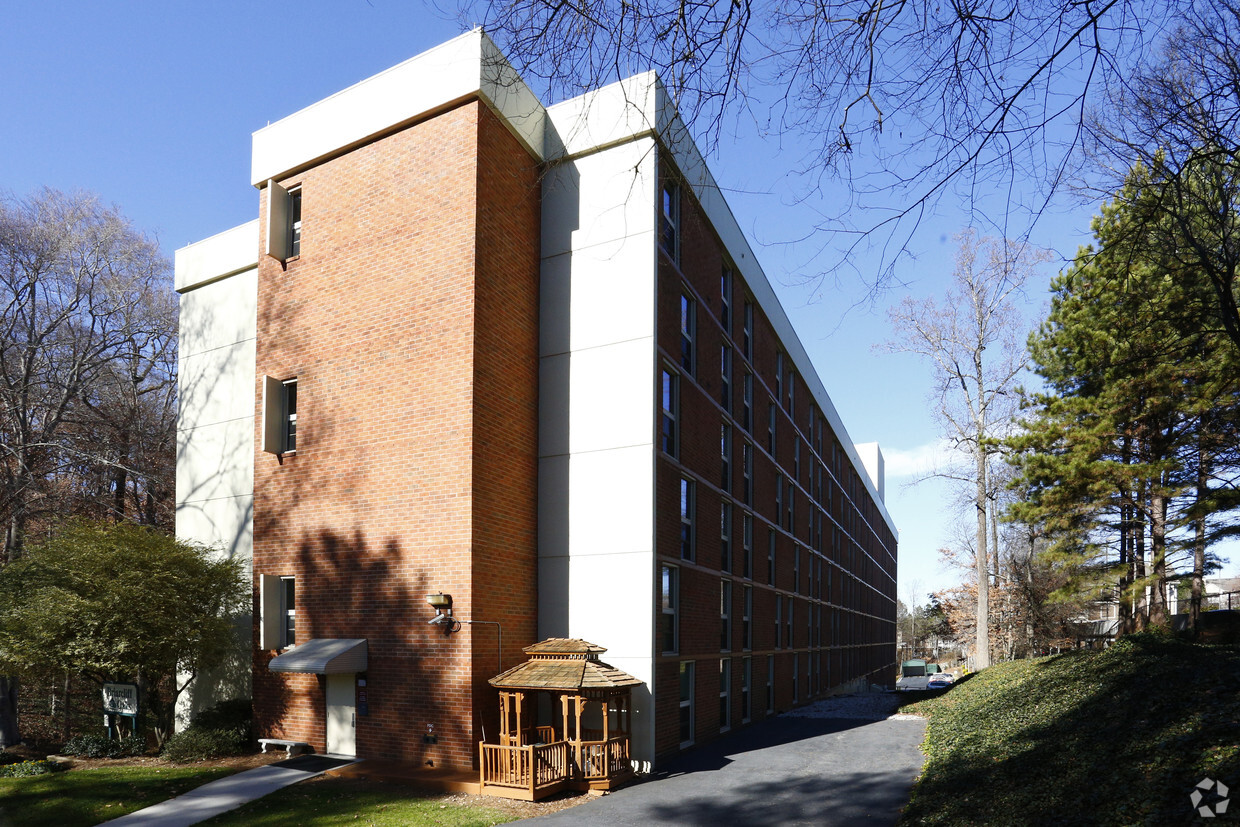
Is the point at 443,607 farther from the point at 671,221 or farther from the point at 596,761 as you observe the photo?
the point at 671,221

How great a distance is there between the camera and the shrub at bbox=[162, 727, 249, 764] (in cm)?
1612

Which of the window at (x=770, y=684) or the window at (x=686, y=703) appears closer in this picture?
the window at (x=686, y=703)

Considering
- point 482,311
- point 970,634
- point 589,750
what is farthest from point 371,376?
point 970,634

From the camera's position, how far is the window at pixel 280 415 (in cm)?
1755

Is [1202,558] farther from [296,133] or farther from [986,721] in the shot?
[296,133]

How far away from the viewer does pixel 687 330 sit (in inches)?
763

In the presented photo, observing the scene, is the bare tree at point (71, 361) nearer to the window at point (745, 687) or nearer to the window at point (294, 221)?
the window at point (294, 221)

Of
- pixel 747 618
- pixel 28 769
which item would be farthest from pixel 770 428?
pixel 28 769

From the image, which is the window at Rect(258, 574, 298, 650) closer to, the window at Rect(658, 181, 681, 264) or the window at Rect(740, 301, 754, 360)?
the window at Rect(658, 181, 681, 264)

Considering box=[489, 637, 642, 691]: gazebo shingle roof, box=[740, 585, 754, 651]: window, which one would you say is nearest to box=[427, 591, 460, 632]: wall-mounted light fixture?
box=[489, 637, 642, 691]: gazebo shingle roof

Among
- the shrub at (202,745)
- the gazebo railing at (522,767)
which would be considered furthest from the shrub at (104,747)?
the gazebo railing at (522,767)

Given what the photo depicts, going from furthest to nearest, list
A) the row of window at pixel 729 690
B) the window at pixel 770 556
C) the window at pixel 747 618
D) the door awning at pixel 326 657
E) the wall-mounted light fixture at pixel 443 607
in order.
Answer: the window at pixel 770 556, the window at pixel 747 618, the row of window at pixel 729 690, the door awning at pixel 326 657, the wall-mounted light fixture at pixel 443 607

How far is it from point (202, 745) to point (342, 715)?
286cm

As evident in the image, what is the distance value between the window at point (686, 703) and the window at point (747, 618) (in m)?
4.52
